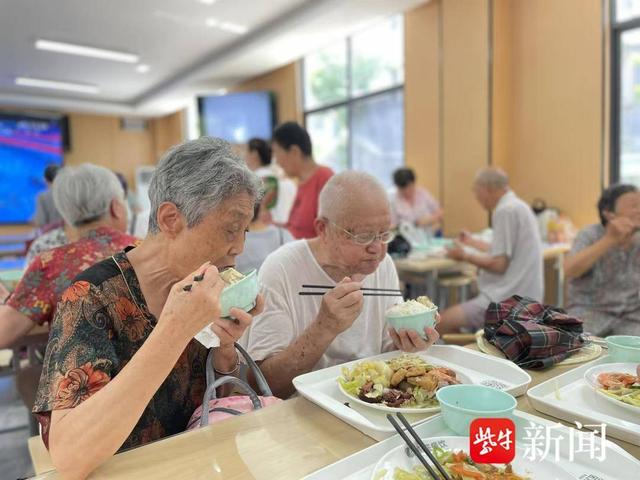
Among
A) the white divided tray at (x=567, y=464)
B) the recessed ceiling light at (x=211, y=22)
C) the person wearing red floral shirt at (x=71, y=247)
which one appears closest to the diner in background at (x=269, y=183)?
the person wearing red floral shirt at (x=71, y=247)

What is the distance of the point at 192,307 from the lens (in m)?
0.91

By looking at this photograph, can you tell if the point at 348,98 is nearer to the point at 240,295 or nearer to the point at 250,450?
the point at 240,295

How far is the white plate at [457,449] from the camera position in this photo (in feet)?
2.75

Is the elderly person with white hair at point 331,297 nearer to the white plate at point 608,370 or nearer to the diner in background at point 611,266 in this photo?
the white plate at point 608,370

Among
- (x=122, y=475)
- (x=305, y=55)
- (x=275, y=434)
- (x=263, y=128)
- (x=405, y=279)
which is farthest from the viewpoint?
(x=263, y=128)

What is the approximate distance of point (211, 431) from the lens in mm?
1010

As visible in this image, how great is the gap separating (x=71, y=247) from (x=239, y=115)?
6.71m

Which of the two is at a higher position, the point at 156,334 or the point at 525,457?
the point at 156,334

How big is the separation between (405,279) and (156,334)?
3.43 metres

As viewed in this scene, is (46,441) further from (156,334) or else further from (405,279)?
(405,279)

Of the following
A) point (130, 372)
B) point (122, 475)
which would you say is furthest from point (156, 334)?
point (122, 475)

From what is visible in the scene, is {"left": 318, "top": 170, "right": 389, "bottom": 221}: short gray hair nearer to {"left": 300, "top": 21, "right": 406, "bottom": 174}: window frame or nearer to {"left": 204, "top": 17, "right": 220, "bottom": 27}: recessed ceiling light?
{"left": 300, "top": 21, "right": 406, "bottom": 174}: window frame

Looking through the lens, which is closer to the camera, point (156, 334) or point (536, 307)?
point (156, 334)

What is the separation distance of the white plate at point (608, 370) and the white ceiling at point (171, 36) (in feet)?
15.6
